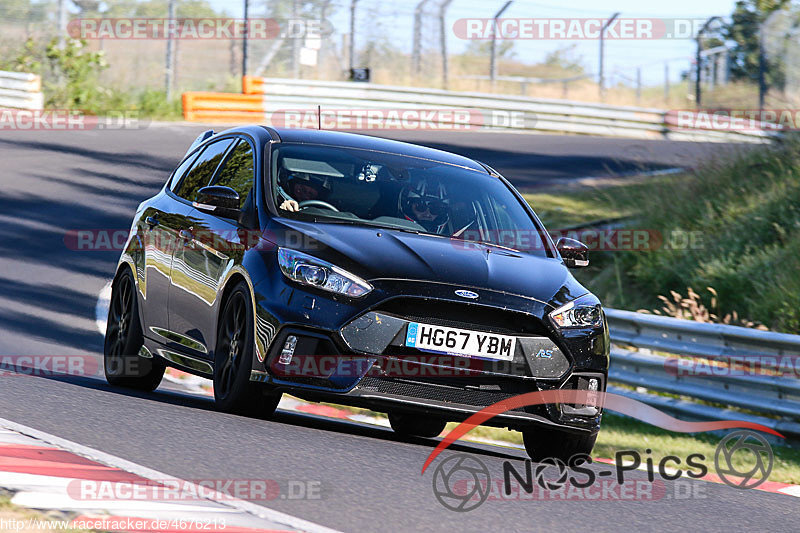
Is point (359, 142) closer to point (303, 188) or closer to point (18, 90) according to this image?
point (303, 188)

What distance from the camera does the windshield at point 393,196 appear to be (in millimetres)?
7375

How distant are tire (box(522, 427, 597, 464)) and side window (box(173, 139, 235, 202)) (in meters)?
2.61

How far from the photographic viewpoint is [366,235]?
6.96 meters

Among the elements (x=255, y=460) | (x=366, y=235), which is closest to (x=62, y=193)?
(x=366, y=235)

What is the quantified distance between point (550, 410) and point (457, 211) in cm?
160

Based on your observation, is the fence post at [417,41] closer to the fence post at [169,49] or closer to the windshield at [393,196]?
the fence post at [169,49]

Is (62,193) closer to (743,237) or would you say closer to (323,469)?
(743,237)

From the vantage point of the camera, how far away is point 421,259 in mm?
6723

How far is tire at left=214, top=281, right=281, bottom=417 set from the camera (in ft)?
21.8

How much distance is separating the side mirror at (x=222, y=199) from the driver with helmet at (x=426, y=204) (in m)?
0.96

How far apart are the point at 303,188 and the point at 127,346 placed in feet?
6.21

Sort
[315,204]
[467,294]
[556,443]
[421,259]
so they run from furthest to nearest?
[315,204] → [556,443] → [421,259] → [467,294]

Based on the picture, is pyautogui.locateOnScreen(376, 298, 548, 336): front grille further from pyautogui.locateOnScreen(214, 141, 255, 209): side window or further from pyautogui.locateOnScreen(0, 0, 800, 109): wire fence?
pyautogui.locateOnScreen(0, 0, 800, 109): wire fence

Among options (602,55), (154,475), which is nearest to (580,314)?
(154,475)
